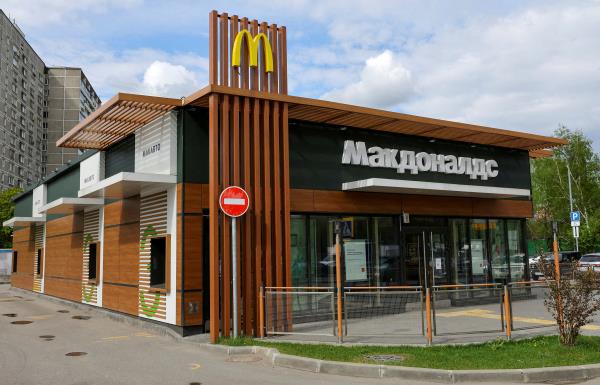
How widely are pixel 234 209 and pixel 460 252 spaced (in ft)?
27.7

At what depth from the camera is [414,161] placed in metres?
15.6

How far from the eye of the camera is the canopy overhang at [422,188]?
13641 mm

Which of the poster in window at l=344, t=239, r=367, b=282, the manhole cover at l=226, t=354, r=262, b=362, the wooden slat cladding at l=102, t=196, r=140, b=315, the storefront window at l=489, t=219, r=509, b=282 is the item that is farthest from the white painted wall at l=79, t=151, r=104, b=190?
the storefront window at l=489, t=219, r=509, b=282

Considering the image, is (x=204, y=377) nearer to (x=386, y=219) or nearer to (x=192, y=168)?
(x=192, y=168)

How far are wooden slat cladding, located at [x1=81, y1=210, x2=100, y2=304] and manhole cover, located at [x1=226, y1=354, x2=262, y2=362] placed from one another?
28.0ft

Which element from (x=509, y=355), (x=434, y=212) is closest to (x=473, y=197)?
(x=434, y=212)

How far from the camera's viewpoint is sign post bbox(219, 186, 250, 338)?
1097cm

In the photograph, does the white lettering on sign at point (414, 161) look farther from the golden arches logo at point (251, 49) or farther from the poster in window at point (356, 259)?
the golden arches logo at point (251, 49)

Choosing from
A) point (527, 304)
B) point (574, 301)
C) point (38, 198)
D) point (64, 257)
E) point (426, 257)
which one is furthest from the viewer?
point (38, 198)

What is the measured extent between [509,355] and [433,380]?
1.83 metres

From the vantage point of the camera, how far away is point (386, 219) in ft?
49.9

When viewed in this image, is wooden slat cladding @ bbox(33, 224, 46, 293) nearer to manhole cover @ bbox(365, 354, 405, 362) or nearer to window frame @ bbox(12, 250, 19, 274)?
window frame @ bbox(12, 250, 19, 274)

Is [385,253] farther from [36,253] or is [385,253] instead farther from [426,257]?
[36,253]

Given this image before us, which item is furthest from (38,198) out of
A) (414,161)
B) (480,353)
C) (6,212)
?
(6,212)
